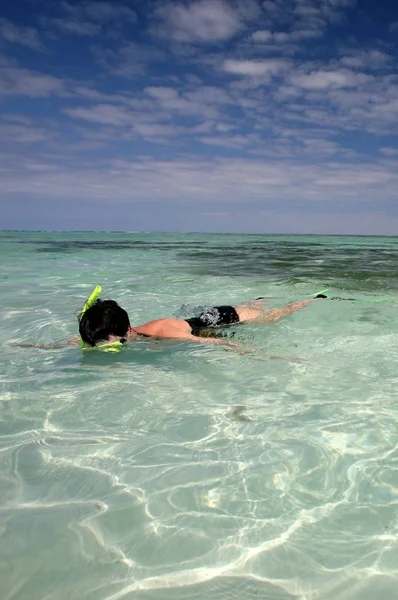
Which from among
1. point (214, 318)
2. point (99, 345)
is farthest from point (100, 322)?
point (214, 318)

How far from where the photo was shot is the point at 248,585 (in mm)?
1958

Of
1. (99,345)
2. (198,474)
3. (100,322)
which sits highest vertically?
(100,322)

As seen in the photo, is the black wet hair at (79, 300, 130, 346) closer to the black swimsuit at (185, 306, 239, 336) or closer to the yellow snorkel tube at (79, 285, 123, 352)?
the yellow snorkel tube at (79, 285, 123, 352)

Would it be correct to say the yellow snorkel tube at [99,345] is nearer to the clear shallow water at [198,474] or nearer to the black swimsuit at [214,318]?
the clear shallow water at [198,474]

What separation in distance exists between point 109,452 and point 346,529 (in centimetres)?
159

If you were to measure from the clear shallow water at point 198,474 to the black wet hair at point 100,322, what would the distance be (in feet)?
0.94

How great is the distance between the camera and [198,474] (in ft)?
8.97

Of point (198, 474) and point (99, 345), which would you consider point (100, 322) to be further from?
point (198, 474)

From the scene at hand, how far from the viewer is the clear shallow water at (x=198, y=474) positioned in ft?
6.63

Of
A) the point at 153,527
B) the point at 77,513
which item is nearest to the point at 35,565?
the point at 77,513

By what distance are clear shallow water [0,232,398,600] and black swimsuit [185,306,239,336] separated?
104 cm

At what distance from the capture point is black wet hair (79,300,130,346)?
512 centimetres

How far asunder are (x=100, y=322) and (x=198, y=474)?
280cm

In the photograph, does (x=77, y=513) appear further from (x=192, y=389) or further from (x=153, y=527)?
(x=192, y=389)
